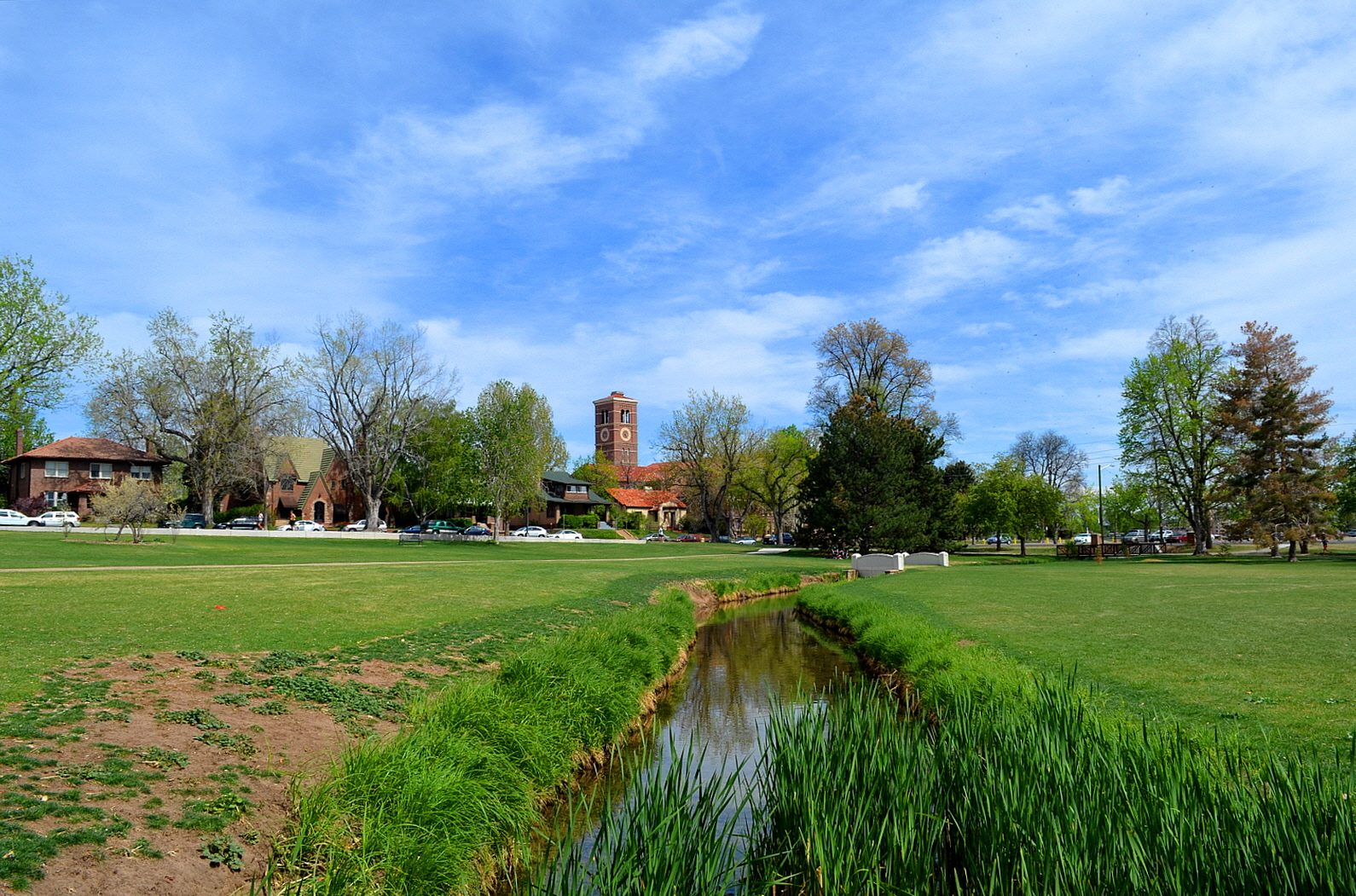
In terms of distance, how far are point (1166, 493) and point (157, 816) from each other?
63715 millimetres

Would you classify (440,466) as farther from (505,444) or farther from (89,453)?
(89,453)

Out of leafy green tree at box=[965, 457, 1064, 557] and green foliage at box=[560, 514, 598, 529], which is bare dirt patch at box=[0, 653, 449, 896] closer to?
leafy green tree at box=[965, 457, 1064, 557]

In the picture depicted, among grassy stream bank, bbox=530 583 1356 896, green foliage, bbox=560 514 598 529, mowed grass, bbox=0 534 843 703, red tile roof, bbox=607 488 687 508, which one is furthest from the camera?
red tile roof, bbox=607 488 687 508

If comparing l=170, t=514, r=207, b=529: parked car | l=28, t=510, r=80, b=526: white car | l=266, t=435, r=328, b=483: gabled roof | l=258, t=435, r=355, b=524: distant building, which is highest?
l=266, t=435, r=328, b=483: gabled roof

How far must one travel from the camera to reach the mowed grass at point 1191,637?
912 centimetres

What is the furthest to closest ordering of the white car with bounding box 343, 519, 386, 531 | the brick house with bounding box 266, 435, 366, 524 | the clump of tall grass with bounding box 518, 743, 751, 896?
the brick house with bounding box 266, 435, 366, 524 < the white car with bounding box 343, 519, 386, 531 < the clump of tall grass with bounding box 518, 743, 751, 896

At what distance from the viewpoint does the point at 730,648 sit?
19.9m

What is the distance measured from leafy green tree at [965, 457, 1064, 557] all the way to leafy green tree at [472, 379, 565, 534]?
35.3 m

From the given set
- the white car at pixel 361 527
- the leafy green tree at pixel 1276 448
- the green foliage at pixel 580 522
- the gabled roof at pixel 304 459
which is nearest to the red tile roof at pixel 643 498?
the green foliage at pixel 580 522

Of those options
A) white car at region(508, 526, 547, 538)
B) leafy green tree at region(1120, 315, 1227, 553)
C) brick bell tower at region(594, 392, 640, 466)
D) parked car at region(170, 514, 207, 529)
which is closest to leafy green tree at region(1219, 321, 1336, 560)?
leafy green tree at region(1120, 315, 1227, 553)

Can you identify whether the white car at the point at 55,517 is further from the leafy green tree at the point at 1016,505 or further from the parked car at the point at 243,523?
the leafy green tree at the point at 1016,505

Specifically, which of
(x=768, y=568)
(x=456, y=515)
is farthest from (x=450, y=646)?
(x=456, y=515)

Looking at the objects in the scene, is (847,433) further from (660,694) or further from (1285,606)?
(660,694)

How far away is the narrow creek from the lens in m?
8.19
